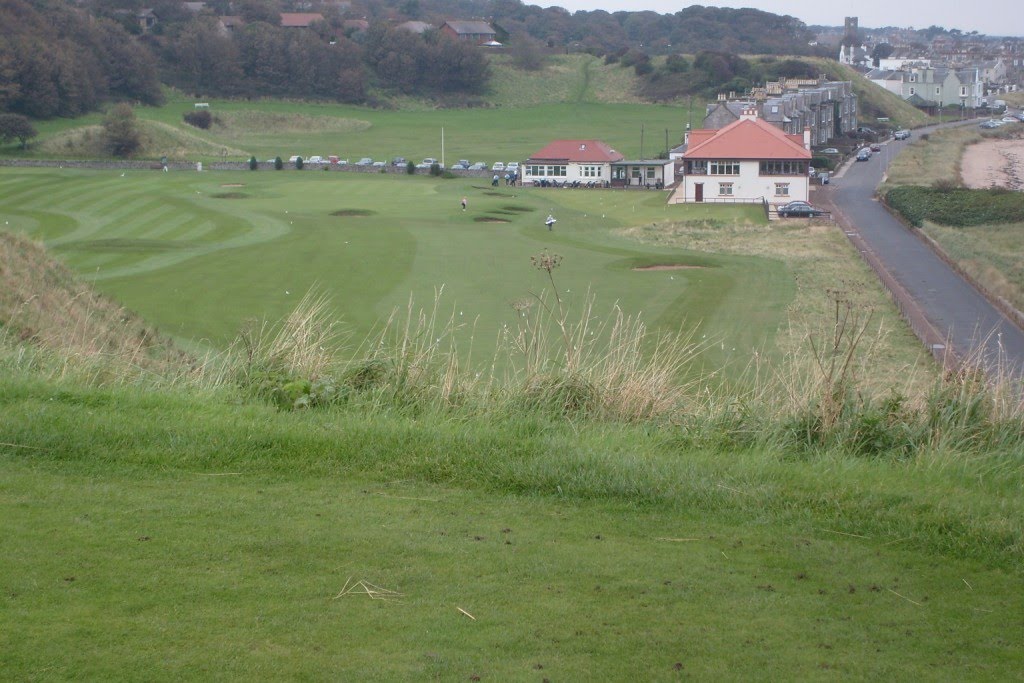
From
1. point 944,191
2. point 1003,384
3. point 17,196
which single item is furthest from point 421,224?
point 1003,384

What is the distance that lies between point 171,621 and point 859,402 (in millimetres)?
4335

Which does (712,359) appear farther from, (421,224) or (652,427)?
(421,224)

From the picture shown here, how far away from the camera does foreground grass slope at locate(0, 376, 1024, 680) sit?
3.49 metres

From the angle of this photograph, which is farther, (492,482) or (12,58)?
(12,58)

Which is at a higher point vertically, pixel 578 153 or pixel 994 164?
pixel 578 153

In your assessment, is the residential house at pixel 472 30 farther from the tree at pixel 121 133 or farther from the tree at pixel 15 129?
the tree at pixel 15 129

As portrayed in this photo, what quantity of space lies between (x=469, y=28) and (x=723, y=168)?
9143 cm

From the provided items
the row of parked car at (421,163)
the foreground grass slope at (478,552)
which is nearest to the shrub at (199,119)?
the row of parked car at (421,163)

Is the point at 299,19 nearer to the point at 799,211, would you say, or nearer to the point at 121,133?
the point at 121,133

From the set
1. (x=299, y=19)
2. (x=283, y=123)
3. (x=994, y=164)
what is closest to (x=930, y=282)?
(x=994, y=164)

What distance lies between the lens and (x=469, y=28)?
139m

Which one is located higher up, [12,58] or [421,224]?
[12,58]

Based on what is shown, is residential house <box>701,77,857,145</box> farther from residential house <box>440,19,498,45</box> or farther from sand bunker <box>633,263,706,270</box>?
residential house <box>440,19,498,45</box>

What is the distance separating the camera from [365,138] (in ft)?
289
